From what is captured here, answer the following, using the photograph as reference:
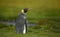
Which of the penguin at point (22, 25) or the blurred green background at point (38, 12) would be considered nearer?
the penguin at point (22, 25)

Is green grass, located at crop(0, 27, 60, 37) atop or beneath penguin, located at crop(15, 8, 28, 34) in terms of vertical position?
beneath

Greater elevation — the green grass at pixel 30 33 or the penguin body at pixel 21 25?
the penguin body at pixel 21 25

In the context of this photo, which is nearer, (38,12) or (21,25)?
(21,25)

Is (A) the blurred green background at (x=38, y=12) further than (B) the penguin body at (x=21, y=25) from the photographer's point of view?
Yes

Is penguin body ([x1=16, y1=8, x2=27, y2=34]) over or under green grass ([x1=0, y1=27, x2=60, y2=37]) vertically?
over

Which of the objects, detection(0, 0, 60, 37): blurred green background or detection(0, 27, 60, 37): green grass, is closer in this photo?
detection(0, 27, 60, 37): green grass

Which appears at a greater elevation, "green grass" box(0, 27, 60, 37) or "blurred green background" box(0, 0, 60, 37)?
"blurred green background" box(0, 0, 60, 37)

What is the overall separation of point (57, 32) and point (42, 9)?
0.33 metres

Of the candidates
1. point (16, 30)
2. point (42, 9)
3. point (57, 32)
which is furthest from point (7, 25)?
point (57, 32)

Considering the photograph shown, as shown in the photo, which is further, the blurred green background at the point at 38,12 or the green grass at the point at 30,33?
the blurred green background at the point at 38,12

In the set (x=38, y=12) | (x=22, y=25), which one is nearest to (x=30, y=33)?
(x=22, y=25)

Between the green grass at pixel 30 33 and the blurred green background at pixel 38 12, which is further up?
the blurred green background at pixel 38 12

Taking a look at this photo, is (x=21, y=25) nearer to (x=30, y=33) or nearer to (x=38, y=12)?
(x=30, y=33)

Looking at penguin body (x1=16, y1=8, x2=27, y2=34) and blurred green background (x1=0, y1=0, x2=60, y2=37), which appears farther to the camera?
blurred green background (x1=0, y1=0, x2=60, y2=37)
